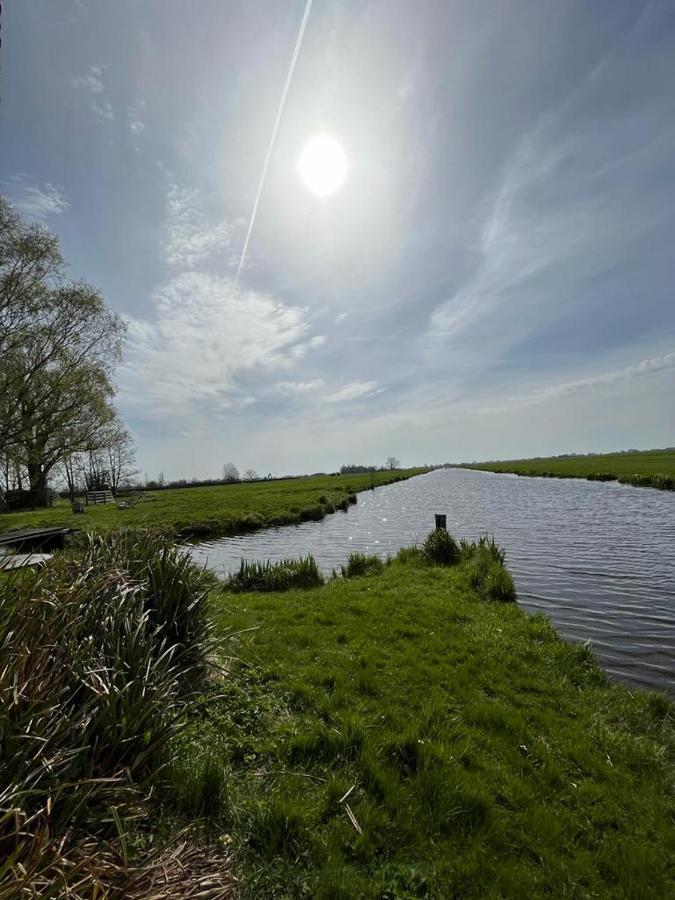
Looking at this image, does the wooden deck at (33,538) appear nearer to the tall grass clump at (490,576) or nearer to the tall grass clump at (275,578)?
the tall grass clump at (275,578)

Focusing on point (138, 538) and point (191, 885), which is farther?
point (138, 538)

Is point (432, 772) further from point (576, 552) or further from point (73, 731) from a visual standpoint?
point (576, 552)

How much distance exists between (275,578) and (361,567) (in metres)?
2.89

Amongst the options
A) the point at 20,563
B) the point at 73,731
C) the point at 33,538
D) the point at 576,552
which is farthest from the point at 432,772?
the point at 33,538

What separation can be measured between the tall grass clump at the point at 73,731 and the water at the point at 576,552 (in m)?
1.80

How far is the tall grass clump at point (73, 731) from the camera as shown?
1.83 m

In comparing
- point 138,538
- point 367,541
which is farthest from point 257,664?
point 367,541

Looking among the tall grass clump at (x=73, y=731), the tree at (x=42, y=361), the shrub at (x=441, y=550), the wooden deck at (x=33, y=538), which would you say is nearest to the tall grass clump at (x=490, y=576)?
the shrub at (x=441, y=550)

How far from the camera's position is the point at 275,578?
1169 centimetres

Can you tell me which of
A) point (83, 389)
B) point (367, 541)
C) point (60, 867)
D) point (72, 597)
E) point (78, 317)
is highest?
point (78, 317)

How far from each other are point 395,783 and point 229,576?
9.90 metres

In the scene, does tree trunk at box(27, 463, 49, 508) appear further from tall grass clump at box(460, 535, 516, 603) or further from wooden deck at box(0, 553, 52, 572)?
tall grass clump at box(460, 535, 516, 603)

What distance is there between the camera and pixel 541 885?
2.76 metres

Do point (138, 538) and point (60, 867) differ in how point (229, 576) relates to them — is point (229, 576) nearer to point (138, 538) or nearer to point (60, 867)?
point (138, 538)
